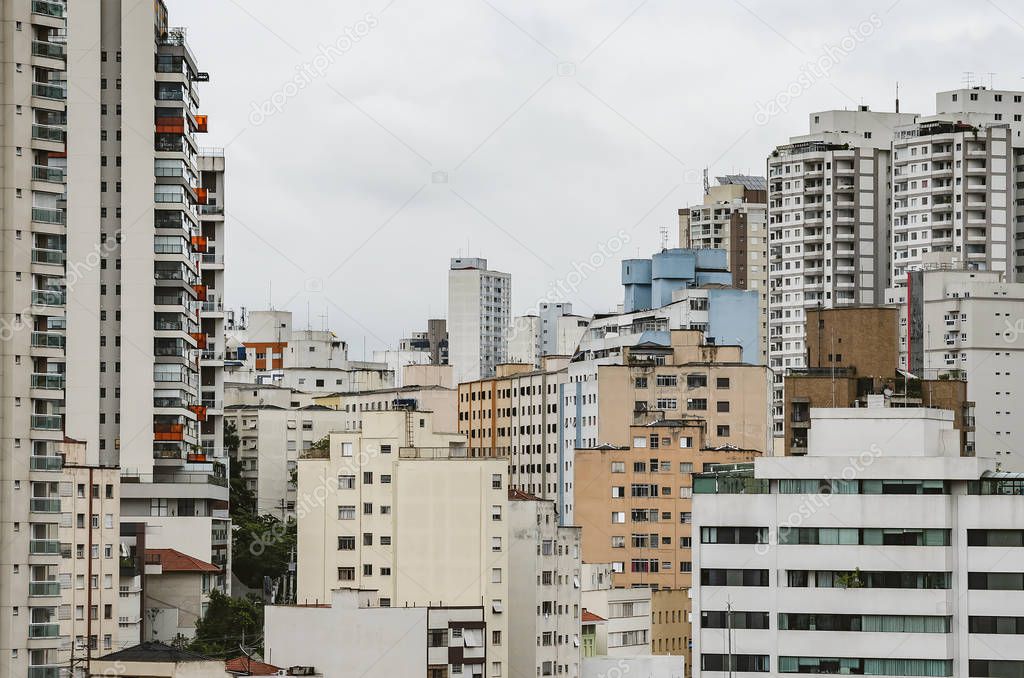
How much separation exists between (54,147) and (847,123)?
12605 cm

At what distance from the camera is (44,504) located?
188 feet

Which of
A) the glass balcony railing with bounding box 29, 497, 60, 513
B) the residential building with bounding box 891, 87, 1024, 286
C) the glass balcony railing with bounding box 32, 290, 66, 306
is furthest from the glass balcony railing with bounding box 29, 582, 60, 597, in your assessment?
the residential building with bounding box 891, 87, 1024, 286

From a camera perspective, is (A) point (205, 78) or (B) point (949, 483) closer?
(B) point (949, 483)

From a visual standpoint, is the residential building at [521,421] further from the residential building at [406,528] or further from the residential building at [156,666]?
the residential building at [156,666]

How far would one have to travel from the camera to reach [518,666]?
9888cm

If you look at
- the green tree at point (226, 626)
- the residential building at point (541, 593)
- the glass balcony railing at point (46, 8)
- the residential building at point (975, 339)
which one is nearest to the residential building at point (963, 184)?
the residential building at point (975, 339)

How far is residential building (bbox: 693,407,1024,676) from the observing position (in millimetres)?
71500

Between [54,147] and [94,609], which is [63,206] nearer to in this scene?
[54,147]

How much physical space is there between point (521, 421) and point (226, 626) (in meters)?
78.8

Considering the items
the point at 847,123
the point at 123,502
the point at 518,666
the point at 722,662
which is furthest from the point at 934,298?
the point at 722,662

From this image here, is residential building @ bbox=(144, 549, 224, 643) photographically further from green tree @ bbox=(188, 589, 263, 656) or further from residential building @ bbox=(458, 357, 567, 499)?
residential building @ bbox=(458, 357, 567, 499)

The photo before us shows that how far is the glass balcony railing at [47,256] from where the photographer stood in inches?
2206

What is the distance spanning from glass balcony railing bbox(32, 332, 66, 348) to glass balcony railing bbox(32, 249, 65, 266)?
195 cm

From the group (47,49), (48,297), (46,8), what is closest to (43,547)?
(48,297)
